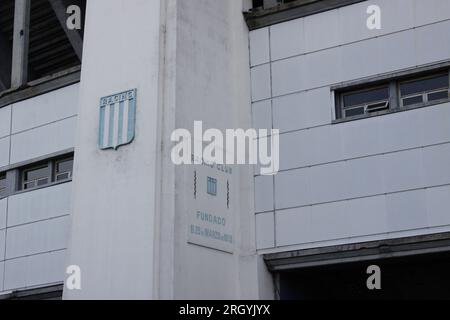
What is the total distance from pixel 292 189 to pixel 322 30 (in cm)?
297

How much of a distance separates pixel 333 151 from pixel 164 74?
10.5ft

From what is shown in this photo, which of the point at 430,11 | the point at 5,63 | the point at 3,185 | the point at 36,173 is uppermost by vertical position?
the point at 5,63

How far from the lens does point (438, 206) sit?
13.2 metres

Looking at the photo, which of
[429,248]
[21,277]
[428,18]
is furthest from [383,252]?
[21,277]

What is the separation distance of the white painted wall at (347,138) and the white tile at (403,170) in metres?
0.02

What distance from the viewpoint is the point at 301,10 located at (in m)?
15.4

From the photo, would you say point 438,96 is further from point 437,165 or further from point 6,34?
point 6,34

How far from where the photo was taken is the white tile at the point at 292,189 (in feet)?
47.5

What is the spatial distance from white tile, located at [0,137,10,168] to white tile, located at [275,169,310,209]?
6.88 meters

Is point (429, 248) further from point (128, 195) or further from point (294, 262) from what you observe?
point (128, 195)

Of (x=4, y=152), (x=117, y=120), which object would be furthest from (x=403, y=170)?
(x=4, y=152)

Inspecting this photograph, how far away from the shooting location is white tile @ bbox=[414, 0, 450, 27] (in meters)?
13.9

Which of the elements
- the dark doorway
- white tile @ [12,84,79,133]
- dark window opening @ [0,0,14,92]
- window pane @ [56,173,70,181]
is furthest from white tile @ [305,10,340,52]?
dark window opening @ [0,0,14,92]


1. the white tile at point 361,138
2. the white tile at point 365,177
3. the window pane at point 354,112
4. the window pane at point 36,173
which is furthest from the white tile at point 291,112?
the window pane at point 36,173
